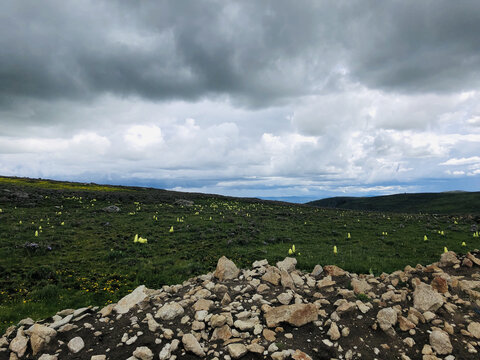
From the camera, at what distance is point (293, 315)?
20.4ft

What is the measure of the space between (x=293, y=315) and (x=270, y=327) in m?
0.66

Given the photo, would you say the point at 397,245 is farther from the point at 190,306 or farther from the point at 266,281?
the point at 190,306

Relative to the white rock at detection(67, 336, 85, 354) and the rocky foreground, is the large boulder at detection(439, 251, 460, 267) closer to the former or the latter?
the rocky foreground

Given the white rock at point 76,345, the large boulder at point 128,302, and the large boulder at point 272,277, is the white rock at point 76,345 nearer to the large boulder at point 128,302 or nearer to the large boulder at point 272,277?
the large boulder at point 128,302

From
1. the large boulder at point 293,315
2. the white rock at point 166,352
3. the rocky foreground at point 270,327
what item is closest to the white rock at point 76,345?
the rocky foreground at point 270,327

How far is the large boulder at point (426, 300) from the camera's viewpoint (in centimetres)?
665

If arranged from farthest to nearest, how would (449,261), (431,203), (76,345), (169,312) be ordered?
(431,203) < (449,261) < (169,312) < (76,345)

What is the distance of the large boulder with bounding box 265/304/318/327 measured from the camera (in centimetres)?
620

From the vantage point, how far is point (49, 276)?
11867 mm

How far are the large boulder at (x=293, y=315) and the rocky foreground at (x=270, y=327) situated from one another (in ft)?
0.08

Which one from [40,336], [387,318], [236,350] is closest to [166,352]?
[236,350]

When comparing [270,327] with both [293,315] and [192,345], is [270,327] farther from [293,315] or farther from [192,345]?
[192,345]

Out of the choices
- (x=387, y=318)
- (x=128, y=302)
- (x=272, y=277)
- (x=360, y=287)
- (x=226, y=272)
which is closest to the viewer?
(x=387, y=318)

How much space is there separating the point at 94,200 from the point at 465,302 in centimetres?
4659
